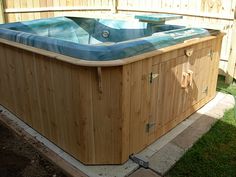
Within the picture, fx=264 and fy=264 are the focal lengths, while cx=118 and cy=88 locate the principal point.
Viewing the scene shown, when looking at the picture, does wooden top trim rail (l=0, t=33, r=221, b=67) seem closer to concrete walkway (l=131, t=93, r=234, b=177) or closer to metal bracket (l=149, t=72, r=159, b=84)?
metal bracket (l=149, t=72, r=159, b=84)

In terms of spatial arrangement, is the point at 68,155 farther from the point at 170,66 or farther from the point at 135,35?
the point at 135,35

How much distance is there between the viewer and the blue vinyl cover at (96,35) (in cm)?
194

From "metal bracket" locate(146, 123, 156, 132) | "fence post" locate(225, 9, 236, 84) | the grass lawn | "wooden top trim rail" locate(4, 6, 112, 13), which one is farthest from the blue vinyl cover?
"wooden top trim rail" locate(4, 6, 112, 13)

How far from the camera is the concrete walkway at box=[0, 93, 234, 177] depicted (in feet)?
7.02

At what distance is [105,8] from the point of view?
5852 millimetres

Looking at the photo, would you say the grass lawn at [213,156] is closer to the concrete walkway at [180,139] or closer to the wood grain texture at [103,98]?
the concrete walkway at [180,139]

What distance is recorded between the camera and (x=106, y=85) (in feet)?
6.49

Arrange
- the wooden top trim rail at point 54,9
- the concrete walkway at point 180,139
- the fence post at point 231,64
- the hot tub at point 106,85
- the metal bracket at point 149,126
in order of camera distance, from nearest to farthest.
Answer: the hot tub at point 106,85 → the concrete walkway at point 180,139 → the metal bracket at point 149,126 → the fence post at point 231,64 → the wooden top trim rail at point 54,9

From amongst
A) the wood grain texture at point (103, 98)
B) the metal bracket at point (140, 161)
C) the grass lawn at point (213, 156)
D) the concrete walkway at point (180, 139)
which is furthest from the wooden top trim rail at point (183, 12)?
the metal bracket at point (140, 161)

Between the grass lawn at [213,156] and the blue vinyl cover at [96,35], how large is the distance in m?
0.99

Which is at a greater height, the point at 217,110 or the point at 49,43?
the point at 49,43

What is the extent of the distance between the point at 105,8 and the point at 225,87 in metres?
3.21

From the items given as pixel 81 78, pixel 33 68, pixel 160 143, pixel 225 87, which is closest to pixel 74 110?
pixel 81 78

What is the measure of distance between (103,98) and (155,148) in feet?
2.56
